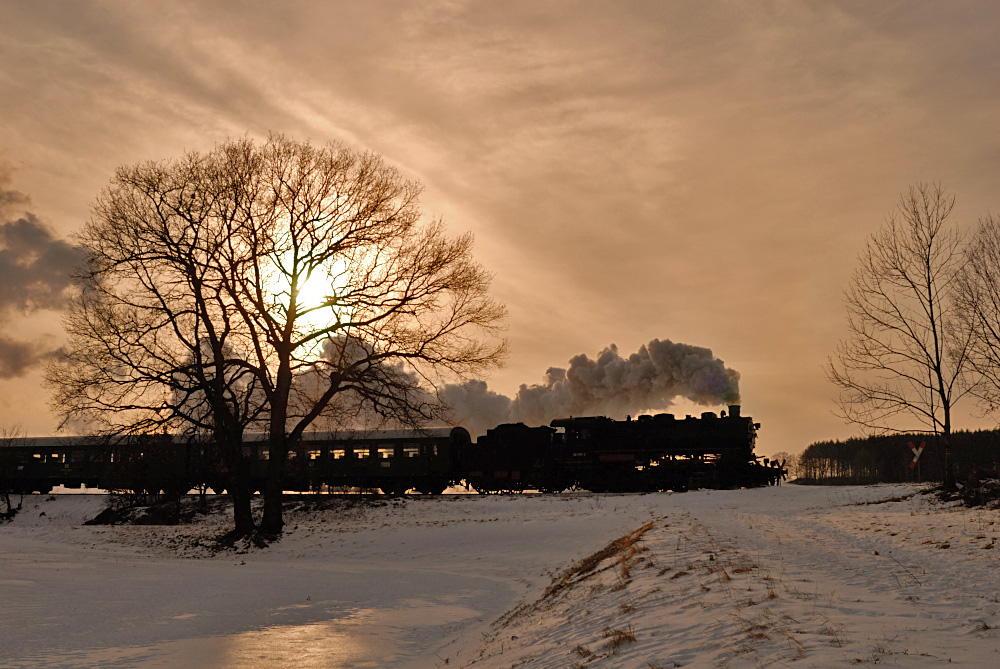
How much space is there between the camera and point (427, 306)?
84.7 feet

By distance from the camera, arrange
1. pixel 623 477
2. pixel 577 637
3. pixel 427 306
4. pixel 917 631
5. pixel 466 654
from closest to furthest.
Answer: pixel 917 631 < pixel 577 637 < pixel 466 654 < pixel 427 306 < pixel 623 477

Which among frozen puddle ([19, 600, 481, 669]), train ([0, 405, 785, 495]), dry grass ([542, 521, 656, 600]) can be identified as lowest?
frozen puddle ([19, 600, 481, 669])

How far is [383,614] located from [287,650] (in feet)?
9.86

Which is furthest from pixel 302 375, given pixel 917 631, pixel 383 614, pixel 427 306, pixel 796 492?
pixel 917 631

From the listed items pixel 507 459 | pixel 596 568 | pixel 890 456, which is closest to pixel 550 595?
pixel 596 568

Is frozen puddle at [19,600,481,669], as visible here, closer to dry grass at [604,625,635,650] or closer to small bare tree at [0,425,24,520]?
dry grass at [604,625,635,650]

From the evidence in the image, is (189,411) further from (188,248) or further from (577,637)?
(577,637)

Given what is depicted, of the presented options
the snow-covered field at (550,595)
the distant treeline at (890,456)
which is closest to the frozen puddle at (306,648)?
the snow-covered field at (550,595)

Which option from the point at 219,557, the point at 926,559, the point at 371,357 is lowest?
the point at 219,557

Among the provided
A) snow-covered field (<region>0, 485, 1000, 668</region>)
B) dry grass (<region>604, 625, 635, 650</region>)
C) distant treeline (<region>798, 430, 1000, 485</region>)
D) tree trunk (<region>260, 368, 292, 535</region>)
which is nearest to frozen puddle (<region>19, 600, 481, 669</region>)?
snow-covered field (<region>0, 485, 1000, 668</region>)

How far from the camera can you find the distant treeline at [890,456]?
224ft

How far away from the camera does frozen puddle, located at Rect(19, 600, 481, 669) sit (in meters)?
9.55

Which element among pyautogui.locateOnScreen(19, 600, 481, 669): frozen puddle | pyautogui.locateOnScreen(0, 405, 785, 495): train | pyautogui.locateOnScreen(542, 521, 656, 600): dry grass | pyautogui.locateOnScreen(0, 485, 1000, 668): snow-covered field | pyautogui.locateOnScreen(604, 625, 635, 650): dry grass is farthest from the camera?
pyautogui.locateOnScreen(0, 405, 785, 495): train

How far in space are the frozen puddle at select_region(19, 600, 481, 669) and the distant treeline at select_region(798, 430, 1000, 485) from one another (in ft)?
166
